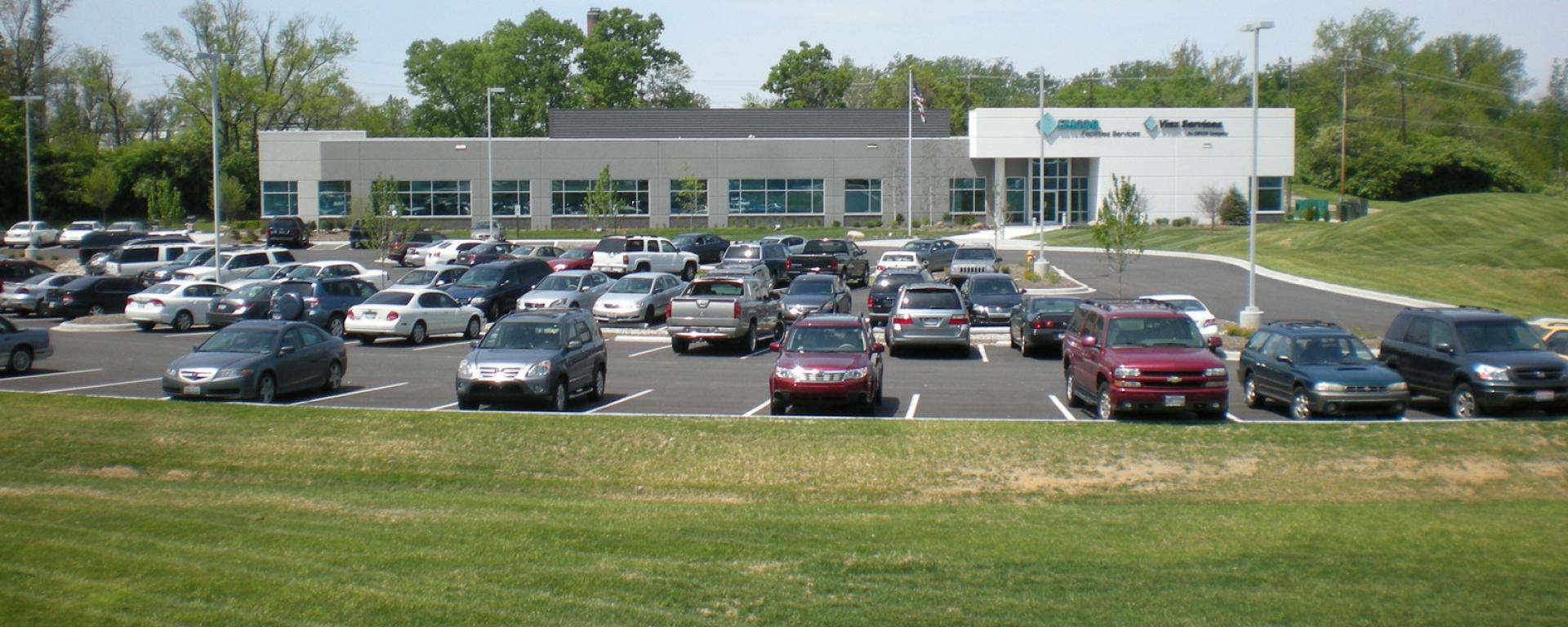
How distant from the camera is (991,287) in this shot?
33531 millimetres

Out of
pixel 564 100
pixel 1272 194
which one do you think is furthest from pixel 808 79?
pixel 1272 194

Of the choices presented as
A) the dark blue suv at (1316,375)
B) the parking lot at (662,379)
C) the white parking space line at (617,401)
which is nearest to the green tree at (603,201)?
the parking lot at (662,379)

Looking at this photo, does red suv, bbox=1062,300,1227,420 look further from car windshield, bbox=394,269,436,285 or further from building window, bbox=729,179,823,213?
building window, bbox=729,179,823,213

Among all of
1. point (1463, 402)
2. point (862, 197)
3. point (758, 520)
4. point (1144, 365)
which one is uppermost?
point (862, 197)

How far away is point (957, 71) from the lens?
162 metres

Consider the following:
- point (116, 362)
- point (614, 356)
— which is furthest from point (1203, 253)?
point (116, 362)

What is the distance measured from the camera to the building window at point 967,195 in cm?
7888

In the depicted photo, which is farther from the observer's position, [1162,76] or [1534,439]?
[1162,76]

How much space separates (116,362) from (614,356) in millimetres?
10279

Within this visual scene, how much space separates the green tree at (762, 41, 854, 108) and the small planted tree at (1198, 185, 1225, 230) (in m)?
49.5

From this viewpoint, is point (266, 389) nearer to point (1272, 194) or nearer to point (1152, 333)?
point (1152, 333)

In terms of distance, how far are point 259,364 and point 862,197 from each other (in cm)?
6089

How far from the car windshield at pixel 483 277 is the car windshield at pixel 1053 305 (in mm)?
15811

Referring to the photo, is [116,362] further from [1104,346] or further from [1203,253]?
[1203,253]
